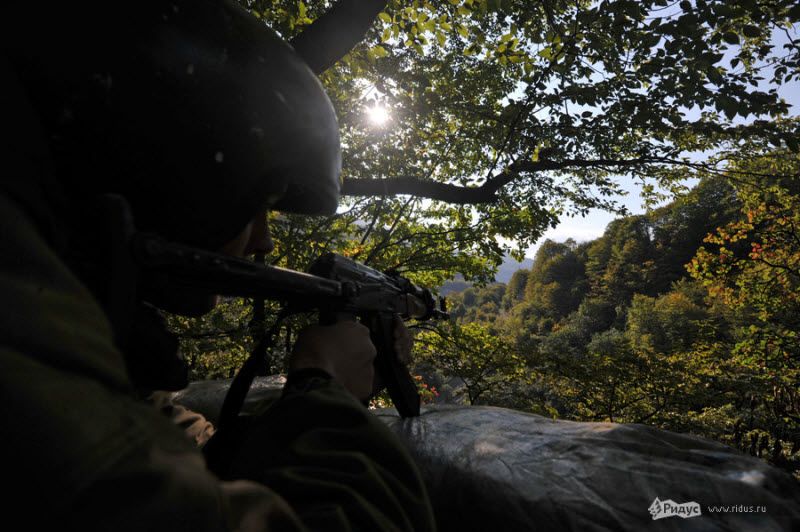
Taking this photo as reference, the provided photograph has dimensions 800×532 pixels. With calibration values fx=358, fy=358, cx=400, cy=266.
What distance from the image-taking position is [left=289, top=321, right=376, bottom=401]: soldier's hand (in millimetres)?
1284

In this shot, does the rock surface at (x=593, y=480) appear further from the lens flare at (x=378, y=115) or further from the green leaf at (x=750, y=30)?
the lens flare at (x=378, y=115)

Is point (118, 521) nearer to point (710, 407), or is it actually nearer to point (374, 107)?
point (374, 107)

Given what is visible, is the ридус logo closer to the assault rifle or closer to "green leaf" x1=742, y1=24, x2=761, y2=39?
the assault rifle

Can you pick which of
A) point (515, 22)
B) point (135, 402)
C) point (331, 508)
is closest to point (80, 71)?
point (135, 402)

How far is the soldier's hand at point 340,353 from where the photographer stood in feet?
4.21

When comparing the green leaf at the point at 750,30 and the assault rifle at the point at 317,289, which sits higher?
the green leaf at the point at 750,30

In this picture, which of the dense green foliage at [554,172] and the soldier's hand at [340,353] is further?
the dense green foliage at [554,172]

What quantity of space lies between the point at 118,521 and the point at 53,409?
0.46 feet

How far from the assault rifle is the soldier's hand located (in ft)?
0.37

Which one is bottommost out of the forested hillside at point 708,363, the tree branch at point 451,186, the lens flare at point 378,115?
the forested hillside at point 708,363

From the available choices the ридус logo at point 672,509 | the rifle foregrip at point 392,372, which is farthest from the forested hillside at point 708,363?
the ридус logo at point 672,509

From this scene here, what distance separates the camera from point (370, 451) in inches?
31.4

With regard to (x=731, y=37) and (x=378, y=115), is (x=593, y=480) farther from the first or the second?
(x=378, y=115)

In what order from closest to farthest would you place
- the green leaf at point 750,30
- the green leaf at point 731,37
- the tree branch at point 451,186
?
1. the green leaf at point 750,30
2. the green leaf at point 731,37
3. the tree branch at point 451,186
